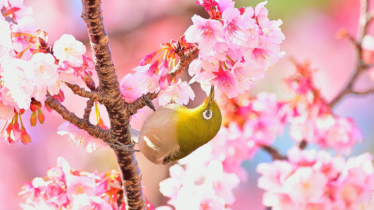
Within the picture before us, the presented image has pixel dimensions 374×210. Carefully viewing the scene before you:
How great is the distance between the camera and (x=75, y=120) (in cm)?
61

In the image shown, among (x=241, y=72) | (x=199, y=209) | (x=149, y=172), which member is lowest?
(x=199, y=209)

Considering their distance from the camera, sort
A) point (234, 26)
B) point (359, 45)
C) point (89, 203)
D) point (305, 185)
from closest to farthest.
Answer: point (234, 26)
point (89, 203)
point (305, 185)
point (359, 45)

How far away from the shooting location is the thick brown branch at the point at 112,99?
558 mm

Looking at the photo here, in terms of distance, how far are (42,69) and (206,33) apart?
232 millimetres

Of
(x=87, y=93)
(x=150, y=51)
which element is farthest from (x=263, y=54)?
(x=150, y=51)

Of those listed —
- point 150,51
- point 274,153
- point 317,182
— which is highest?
point 150,51

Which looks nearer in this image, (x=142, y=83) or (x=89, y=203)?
(x=142, y=83)

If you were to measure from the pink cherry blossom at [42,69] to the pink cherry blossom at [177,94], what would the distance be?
0.18 metres

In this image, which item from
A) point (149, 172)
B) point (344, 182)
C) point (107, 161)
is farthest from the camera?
point (107, 161)

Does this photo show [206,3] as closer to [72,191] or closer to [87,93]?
[87,93]

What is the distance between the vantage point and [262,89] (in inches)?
90.0

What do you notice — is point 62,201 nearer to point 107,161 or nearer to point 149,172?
point 149,172

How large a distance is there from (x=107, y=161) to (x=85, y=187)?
1.46m

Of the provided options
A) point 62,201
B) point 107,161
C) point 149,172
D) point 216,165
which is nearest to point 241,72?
point 216,165
